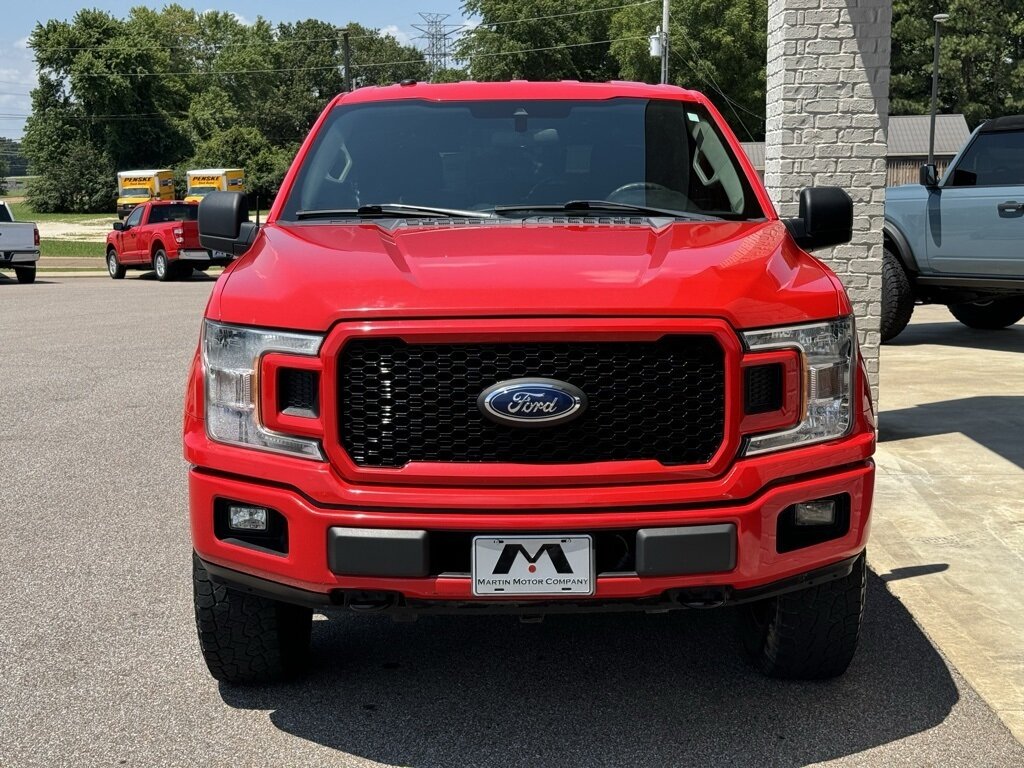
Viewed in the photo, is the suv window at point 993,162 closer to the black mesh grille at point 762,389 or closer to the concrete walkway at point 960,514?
the concrete walkway at point 960,514

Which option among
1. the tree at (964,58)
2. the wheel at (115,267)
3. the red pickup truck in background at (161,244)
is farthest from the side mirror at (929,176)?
the tree at (964,58)

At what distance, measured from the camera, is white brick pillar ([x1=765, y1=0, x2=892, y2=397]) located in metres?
7.65

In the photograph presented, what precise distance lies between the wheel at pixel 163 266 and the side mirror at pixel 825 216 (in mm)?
23990

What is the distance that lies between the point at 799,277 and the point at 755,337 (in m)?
0.35

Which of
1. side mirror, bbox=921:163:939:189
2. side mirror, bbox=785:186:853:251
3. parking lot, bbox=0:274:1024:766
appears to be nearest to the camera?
parking lot, bbox=0:274:1024:766

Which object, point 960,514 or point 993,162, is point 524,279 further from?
point 993,162

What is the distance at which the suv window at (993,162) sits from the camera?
12.1 meters

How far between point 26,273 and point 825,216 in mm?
24686

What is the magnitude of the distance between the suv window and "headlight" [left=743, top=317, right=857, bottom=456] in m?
9.54

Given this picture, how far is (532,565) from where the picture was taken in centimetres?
328

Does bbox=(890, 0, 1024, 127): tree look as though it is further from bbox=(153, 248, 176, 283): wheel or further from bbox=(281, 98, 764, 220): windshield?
bbox=(281, 98, 764, 220): windshield

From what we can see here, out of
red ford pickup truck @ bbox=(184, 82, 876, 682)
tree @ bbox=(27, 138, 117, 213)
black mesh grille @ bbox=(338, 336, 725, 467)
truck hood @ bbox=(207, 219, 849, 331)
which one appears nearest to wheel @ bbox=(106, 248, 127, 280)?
truck hood @ bbox=(207, 219, 849, 331)

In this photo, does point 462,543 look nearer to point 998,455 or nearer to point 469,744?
point 469,744

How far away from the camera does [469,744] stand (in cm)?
356
